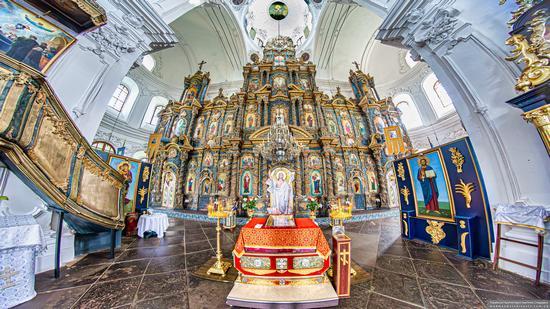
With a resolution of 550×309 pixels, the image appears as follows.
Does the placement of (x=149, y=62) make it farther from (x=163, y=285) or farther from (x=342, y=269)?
(x=342, y=269)

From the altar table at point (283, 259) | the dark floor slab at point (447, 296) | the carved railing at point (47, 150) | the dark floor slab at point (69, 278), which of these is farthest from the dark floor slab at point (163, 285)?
the dark floor slab at point (447, 296)

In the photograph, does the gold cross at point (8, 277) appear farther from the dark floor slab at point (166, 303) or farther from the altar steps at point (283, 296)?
the altar steps at point (283, 296)

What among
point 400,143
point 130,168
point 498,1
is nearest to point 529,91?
point 498,1

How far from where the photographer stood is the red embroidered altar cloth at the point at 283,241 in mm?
2336

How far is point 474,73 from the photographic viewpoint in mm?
3520

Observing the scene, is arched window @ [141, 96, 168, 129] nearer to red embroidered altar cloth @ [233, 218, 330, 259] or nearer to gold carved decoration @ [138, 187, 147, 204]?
gold carved decoration @ [138, 187, 147, 204]

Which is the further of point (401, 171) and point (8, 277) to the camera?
point (401, 171)

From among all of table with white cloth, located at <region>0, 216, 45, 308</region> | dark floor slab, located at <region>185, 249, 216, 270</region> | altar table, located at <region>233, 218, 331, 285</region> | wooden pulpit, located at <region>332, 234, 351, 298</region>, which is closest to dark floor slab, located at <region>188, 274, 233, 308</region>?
altar table, located at <region>233, 218, 331, 285</region>

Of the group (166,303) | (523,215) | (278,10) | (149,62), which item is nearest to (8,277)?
(166,303)

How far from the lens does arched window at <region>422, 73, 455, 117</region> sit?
41.7 feet

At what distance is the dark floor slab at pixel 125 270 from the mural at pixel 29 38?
4.27 metres

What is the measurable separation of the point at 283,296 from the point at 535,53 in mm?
5489

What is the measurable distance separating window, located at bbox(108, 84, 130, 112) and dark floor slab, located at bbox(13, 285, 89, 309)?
15369mm

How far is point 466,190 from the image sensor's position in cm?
371
